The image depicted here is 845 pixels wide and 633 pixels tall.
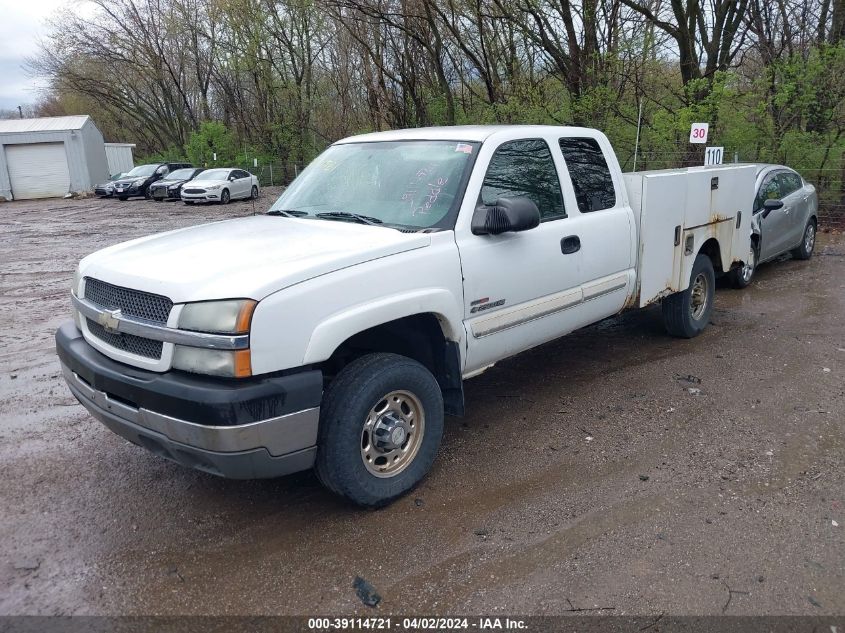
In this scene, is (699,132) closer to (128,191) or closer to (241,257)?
(241,257)

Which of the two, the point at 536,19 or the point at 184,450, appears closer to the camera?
the point at 184,450

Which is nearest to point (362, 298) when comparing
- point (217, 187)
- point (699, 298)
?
point (699, 298)

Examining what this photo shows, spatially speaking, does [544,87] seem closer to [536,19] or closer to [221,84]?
[536,19]

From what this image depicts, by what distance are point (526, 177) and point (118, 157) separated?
45.4m

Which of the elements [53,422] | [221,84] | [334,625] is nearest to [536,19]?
[53,422]

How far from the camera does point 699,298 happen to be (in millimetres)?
6855

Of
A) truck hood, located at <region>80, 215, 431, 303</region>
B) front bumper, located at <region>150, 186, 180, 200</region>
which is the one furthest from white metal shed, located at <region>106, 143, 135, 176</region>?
truck hood, located at <region>80, 215, 431, 303</region>

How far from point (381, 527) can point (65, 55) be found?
47.1 metres

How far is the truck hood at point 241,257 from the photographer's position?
3.14 m

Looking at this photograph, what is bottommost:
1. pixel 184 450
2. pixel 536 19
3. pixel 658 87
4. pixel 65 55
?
pixel 184 450

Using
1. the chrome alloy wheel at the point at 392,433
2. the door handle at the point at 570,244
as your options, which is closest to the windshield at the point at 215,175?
the door handle at the point at 570,244

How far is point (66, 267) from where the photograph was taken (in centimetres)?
1235

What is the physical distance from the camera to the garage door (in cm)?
3631

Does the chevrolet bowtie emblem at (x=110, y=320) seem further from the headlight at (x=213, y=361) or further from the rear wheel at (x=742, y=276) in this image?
the rear wheel at (x=742, y=276)
